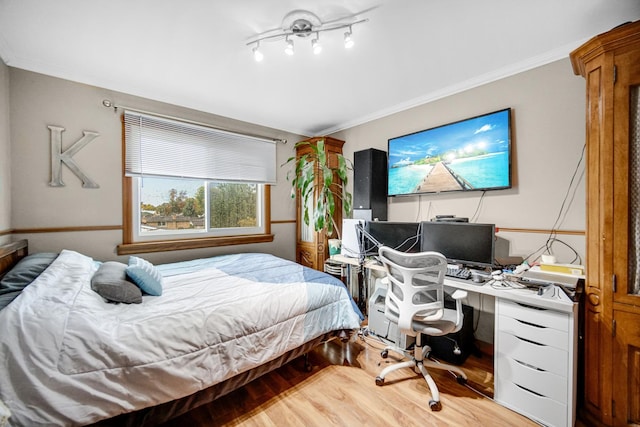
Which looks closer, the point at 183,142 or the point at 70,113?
the point at 70,113

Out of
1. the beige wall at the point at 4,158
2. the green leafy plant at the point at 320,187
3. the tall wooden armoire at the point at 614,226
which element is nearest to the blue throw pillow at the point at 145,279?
the beige wall at the point at 4,158

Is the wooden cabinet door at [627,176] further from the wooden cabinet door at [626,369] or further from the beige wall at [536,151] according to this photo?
the beige wall at [536,151]

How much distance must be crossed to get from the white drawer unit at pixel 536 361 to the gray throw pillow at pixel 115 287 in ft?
8.02

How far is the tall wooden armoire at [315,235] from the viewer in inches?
143

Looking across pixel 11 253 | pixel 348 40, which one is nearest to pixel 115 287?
pixel 11 253

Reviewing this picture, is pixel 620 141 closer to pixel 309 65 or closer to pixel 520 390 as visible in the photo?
pixel 520 390

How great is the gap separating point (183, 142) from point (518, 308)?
11.5ft

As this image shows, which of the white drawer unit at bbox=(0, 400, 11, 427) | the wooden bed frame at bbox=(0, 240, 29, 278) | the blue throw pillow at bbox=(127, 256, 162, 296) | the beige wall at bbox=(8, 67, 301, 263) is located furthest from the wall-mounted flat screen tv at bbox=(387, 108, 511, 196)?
the wooden bed frame at bbox=(0, 240, 29, 278)

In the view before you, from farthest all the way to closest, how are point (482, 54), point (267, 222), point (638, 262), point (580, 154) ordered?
point (267, 222), point (482, 54), point (580, 154), point (638, 262)

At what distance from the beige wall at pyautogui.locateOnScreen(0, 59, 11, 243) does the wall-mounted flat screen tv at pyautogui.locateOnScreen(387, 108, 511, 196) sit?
140 inches

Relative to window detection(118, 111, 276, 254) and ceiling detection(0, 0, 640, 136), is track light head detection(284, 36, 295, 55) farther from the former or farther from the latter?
window detection(118, 111, 276, 254)

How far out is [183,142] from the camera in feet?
9.85

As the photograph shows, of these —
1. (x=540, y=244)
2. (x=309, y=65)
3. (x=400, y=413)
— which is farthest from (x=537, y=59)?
(x=400, y=413)

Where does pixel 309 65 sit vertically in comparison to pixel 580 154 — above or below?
above
